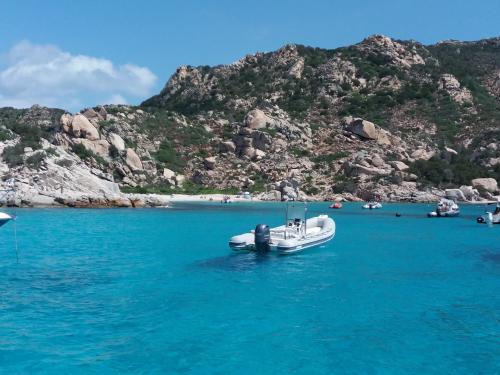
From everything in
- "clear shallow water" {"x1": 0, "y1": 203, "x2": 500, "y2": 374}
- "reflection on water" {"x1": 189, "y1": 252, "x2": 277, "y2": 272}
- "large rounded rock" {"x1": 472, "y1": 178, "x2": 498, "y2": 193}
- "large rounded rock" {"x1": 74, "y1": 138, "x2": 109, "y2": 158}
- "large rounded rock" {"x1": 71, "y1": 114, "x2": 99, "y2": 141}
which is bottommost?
"clear shallow water" {"x1": 0, "y1": 203, "x2": 500, "y2": 374}

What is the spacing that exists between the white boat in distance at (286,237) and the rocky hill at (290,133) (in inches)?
1660

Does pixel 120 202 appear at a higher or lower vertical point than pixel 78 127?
lower

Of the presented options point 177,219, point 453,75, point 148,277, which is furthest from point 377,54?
point 148,277

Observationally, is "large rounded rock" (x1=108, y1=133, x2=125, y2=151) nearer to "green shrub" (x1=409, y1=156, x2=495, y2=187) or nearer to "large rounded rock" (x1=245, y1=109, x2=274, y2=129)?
"large rounded rock" (x1=245, y1=109, x2=274, y2=129)

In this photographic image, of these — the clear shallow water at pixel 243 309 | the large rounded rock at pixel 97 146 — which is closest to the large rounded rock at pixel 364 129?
the large rounded rock at pixel 97 146

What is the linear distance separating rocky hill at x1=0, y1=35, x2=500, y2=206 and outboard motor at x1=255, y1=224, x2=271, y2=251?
43.4m

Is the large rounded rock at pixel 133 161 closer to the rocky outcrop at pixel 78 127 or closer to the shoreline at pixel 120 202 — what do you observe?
the rocky outcrop at pixel 78 127

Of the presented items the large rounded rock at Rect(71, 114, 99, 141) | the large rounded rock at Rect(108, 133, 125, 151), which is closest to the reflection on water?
the large rounded rock at Rect(108, 133, 125, 151)

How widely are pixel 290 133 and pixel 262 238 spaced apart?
84.1 metres

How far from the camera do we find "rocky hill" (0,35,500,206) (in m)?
83.6

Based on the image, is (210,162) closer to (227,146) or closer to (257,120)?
(227,146)


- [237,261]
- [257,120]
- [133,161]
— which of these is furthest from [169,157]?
[237,261]

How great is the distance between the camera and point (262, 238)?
88.2 feet

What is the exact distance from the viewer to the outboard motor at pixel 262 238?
26.8 meters
